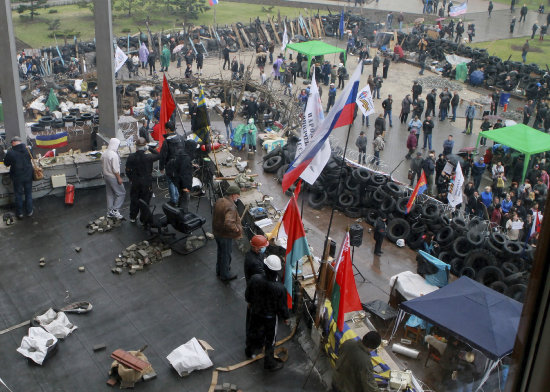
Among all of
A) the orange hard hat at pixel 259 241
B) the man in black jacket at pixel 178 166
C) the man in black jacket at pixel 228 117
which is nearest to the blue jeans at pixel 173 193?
the man in black jacket at pixel 178 166

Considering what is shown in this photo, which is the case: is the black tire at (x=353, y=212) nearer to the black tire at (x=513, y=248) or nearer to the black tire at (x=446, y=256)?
the black tire at (x=446, y=256)

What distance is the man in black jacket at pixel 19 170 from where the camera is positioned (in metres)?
11.9

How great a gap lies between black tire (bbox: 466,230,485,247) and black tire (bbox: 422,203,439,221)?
1.06m

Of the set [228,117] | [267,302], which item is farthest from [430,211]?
[228,117]

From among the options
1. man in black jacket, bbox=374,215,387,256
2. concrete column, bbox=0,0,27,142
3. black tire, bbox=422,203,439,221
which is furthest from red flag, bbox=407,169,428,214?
concrete column, bbox=0,0,27,142

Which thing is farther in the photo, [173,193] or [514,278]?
[173,193]

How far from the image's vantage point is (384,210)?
606 inches

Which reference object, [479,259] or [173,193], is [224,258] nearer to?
[173,193]

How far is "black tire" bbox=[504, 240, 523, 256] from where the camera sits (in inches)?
519

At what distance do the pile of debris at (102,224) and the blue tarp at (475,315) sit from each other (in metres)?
6.54

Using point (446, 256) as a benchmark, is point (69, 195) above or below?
above

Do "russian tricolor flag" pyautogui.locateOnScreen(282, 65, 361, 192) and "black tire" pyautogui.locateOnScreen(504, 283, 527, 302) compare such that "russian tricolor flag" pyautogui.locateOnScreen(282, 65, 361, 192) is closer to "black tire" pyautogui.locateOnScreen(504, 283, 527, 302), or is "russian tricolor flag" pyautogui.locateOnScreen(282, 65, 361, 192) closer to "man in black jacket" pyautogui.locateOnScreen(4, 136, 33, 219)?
"black tire" pyautogui.locateOnScreen(504, 283, 527, 302)

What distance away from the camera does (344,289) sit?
25.5ft

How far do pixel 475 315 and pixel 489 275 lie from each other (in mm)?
4956
